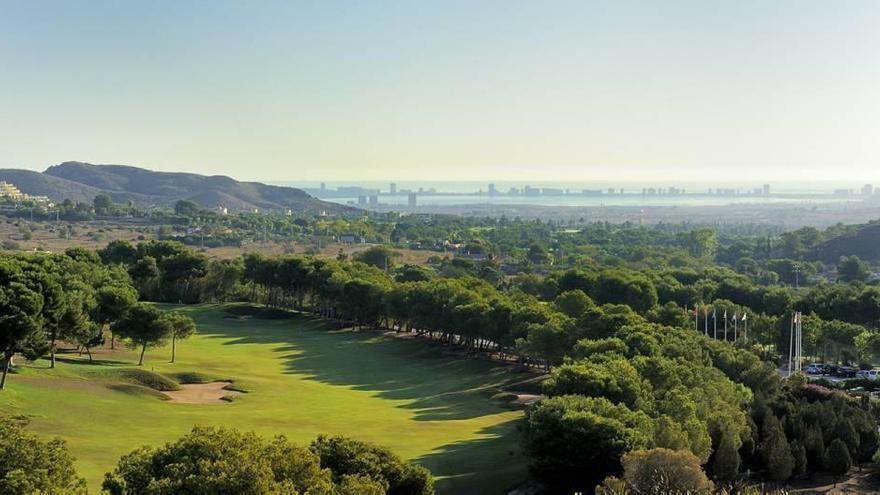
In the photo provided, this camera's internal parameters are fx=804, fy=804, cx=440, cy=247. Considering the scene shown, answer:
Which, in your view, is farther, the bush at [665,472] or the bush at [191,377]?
the bush at [191,377]

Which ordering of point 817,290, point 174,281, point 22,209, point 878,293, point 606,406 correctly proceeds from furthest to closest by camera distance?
point 22,209
point 174,281
point 817,290
point 878,293
point 606,406

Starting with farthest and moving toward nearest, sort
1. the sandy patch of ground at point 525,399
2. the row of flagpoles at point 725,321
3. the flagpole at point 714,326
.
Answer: the flagpole at point 714,326 → the row of flagpoles at point 725,321 → the sandy patch of ground at point 525,399

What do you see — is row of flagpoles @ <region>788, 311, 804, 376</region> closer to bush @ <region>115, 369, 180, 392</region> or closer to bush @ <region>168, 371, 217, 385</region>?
bush @ <region>168, 371, 217, 385</region>

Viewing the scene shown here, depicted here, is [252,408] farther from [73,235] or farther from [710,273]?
[73,235]

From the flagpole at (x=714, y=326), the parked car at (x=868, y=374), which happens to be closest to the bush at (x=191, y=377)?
the flagpole at (x=714, y=326)

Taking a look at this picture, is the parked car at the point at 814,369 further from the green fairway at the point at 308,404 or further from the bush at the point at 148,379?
the bush at the point at 148,379

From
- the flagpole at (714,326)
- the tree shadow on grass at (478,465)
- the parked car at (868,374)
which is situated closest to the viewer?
the tree shadow on grass at (478,465)

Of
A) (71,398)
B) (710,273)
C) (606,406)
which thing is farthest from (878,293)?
(71,398)
